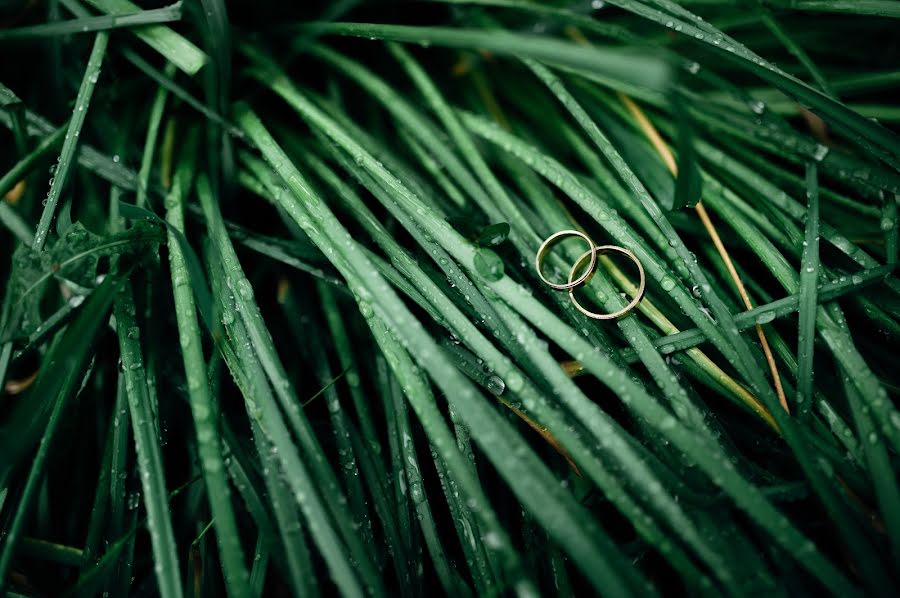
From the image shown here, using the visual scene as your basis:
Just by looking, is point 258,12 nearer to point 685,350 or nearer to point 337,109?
point 337,109

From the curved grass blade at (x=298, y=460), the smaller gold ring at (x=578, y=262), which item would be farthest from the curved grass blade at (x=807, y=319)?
the curved grass blade at (x=298, y=460)

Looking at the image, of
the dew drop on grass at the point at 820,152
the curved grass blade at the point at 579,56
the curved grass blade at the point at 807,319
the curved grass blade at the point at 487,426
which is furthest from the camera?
the dew drop on grass at the point at 820,152

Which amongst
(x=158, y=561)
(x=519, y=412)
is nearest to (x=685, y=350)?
(x=519, y=412)

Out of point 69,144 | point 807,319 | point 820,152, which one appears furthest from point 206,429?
point 820,152

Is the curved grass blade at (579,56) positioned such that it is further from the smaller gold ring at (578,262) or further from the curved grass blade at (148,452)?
the curved grass blade at (148,452)

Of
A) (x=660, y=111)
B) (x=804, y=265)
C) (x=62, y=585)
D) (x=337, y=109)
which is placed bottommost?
(x=804, y=265)

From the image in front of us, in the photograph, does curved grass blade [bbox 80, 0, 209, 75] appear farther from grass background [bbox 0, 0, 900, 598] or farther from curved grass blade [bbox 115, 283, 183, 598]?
curved grass blade [bbox 115, 283, 183, 598]

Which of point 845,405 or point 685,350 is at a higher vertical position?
point 685,350

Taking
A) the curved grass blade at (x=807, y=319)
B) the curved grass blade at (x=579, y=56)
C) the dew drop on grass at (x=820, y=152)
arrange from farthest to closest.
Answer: the dew drop on grass at (x=820, y=152), the curved grass blade at (x=807, y=319), the curved grass blade at (x=579, y=56)
